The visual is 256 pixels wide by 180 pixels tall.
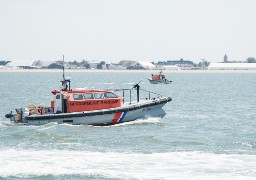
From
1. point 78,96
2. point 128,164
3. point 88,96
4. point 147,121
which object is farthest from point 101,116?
point 128,164

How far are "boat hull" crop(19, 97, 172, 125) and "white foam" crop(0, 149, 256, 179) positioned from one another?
25.0ft

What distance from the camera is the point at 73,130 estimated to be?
99.6ft

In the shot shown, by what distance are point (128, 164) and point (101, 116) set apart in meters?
11.3

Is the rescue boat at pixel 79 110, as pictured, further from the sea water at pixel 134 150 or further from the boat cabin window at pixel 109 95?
the sea water at pixel 134 150

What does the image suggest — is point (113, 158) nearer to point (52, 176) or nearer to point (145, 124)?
point (52, 176)

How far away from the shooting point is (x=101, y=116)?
32406mm

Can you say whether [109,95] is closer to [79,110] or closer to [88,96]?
[88,96]

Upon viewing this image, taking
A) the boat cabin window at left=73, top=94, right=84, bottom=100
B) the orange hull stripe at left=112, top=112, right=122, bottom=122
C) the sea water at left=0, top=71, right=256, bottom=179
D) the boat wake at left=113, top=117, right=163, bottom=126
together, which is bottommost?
the sea water at left=0, top=71, right=256, bottom=179

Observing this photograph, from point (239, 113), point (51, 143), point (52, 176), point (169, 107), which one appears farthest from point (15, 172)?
point (169, 107)

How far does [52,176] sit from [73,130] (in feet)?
35.7

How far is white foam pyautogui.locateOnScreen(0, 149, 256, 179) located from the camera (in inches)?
778

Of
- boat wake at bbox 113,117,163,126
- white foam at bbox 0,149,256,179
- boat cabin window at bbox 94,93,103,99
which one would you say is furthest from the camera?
boat wake at bbox 113,117,163,126

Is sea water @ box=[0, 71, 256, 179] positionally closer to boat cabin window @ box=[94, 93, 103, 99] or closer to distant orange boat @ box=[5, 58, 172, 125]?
distant orange boat @ box=[5, 58, 172, 125]

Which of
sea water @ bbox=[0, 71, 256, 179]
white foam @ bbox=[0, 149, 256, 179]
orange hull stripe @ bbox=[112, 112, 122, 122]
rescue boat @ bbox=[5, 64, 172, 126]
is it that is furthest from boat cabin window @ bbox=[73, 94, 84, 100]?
white foam @ bbox=[0, 149, 256, 179]
